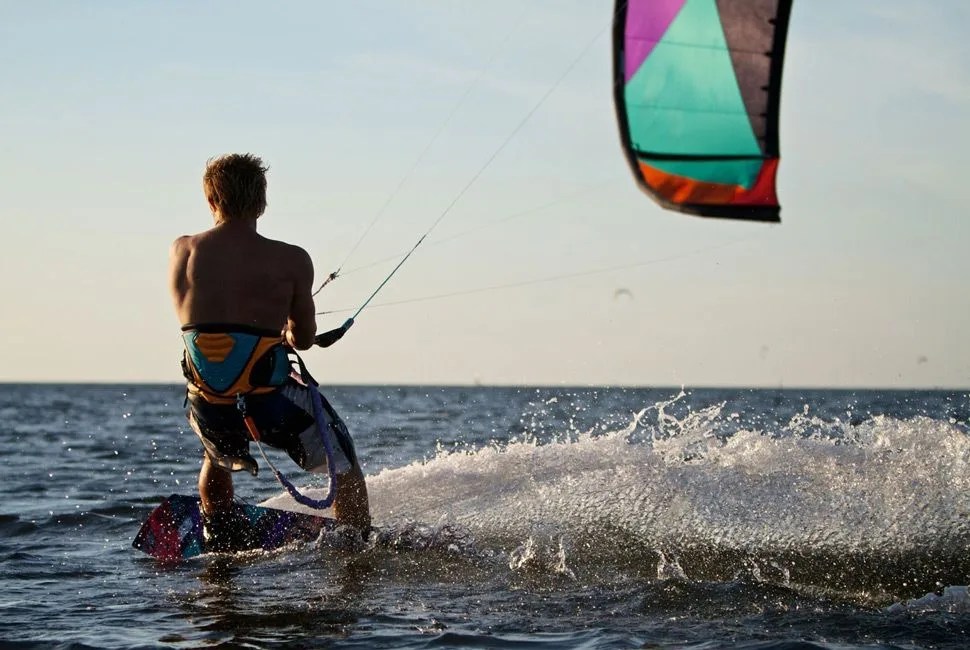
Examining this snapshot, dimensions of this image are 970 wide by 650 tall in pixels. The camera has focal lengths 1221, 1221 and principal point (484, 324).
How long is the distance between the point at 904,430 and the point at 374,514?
2744 mm

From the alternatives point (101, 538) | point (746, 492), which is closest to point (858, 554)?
point (746, 492)

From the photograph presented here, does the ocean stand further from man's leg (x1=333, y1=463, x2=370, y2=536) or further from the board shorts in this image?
the board shorts

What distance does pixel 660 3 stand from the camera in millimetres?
5348

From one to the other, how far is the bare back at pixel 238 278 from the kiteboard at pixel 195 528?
1.23 m

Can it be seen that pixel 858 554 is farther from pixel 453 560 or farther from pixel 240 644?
pixel 240 644

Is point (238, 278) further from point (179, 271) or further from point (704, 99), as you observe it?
point (704, 99)

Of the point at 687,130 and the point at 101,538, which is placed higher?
the point at 687,130

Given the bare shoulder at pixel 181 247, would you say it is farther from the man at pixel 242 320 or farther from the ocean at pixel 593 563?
the ocean at pixel 593 563

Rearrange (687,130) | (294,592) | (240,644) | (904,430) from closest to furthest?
(240,644) → (294,592) → (687,130) → (904,430)

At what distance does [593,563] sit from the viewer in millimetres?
5430

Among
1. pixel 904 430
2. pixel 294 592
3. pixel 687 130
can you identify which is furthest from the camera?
pixel 904 430

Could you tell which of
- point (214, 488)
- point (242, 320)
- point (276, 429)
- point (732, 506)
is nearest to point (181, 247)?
point (242, 320)

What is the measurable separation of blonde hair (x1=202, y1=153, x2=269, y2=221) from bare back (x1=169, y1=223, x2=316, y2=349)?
0.07 meters

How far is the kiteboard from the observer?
595 centimetres
